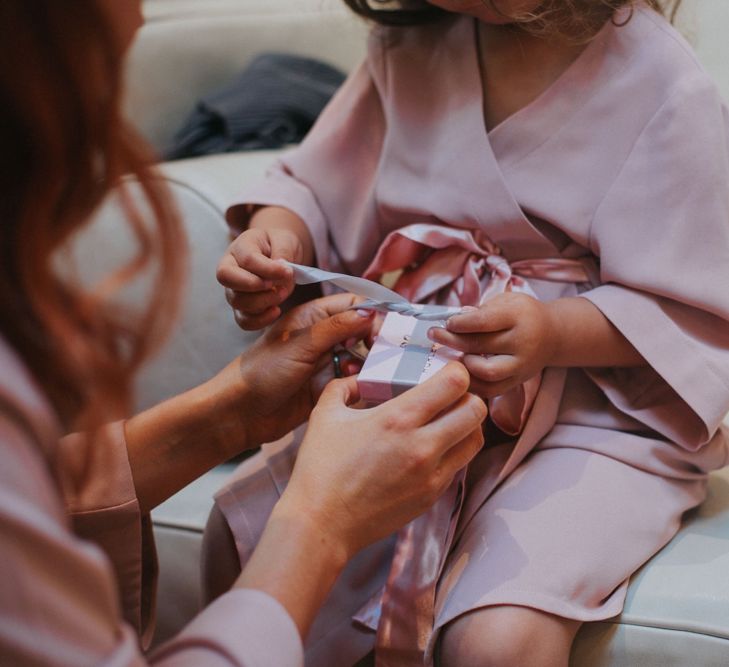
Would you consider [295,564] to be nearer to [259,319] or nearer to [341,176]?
[259,319]

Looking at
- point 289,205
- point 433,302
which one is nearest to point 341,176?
point 289,205

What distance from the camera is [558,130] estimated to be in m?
0.82

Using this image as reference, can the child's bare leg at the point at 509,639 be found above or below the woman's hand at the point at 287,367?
below

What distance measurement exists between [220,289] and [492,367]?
46 centimetres

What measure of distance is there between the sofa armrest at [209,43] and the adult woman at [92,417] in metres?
0.90

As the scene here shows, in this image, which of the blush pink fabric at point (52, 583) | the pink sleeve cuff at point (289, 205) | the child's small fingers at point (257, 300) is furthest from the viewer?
the pink sleeve cuff at point (289, 205)

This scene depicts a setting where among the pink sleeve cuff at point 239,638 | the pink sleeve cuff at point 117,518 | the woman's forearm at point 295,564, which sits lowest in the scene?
the pink sleeve cuff at point 117,518

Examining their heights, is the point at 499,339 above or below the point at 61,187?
below

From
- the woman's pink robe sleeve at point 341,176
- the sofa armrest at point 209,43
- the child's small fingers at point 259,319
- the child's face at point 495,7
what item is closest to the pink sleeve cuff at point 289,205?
the woman's pink robe sleeve at point 341,176

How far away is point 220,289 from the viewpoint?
1059mm

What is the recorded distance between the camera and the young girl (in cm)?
71

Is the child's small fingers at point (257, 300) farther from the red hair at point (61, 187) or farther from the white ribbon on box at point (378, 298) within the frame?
the red hair at point (61, 187)

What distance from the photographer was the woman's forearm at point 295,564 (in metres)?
0.57

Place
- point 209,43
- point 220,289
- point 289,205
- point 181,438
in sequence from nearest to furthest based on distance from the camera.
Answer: point 181,438 < point 289,205 < point 220,289 < point 209,43
